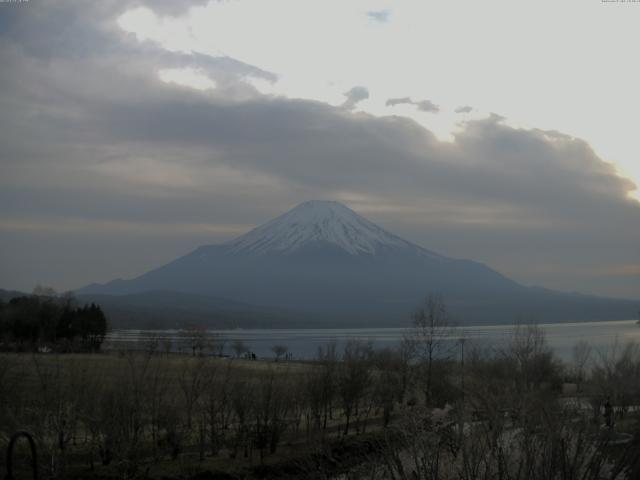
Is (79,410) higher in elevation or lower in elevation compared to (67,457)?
higher

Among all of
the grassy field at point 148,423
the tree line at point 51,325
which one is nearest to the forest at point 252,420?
the grassy field at point 148,423

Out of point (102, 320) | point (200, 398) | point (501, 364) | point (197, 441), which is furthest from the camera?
point (102, 320)

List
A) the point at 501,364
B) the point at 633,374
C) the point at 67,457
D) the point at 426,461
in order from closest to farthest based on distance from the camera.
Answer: the point at 426,461
the point at 67,457
the point at 633,374
the point at 501,364

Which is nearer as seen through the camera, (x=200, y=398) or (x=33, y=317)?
(x=200, y=398)

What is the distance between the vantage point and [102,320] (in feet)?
281

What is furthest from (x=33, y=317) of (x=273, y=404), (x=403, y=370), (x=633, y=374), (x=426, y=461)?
(x=426, y=461)

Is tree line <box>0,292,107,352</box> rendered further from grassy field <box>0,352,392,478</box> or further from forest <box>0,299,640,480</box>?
grassy field <box>0,352,392,478</box>

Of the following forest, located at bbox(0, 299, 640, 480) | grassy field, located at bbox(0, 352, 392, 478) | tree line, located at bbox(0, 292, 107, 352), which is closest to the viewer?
forest, located at bbox(0, 299, 640, 480)

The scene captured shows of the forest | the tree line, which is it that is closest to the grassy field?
the forest

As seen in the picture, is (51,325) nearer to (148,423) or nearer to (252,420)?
(252,420)

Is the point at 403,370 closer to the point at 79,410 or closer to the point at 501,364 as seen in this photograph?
the point at 501,364

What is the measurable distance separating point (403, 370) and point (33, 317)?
162 ft

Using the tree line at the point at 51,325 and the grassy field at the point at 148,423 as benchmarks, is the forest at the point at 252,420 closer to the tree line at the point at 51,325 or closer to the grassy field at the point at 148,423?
the grassy field at the point at 148,423

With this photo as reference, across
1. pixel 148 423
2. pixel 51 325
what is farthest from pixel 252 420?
pixel 51 325
